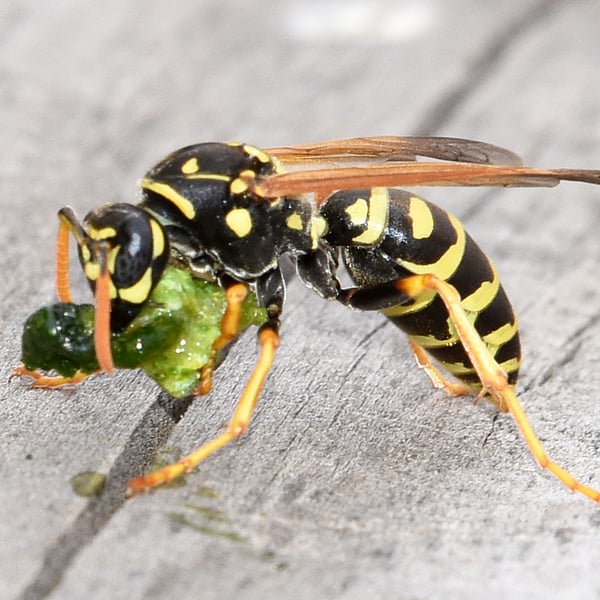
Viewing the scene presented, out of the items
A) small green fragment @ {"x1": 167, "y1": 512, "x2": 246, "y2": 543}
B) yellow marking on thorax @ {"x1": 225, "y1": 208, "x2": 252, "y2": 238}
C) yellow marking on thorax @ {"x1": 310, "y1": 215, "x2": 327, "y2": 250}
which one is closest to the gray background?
small green fragment @ {"x1": 167, "y1": 512, "x2": 246, "y2": 543}

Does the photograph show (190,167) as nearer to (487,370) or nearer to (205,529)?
(487,370)

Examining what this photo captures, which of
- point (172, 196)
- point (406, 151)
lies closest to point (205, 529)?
point (172, 196)

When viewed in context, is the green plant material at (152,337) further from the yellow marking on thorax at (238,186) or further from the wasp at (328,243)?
the yellow marking on thorax at (238,186)

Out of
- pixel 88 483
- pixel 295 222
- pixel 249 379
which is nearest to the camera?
pixel 88 483

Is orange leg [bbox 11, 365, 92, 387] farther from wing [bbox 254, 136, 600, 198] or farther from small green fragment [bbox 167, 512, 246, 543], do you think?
wing [bbox 254, 136, 600, 198]

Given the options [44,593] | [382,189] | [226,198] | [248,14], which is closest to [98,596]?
[44,593]

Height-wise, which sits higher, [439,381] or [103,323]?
[103,323]

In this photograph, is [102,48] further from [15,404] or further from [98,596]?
[98,596]

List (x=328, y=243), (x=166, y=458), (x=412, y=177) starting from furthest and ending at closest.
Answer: (x=328, y=243) → (x=412, y=177) → (x=166, y=458)
